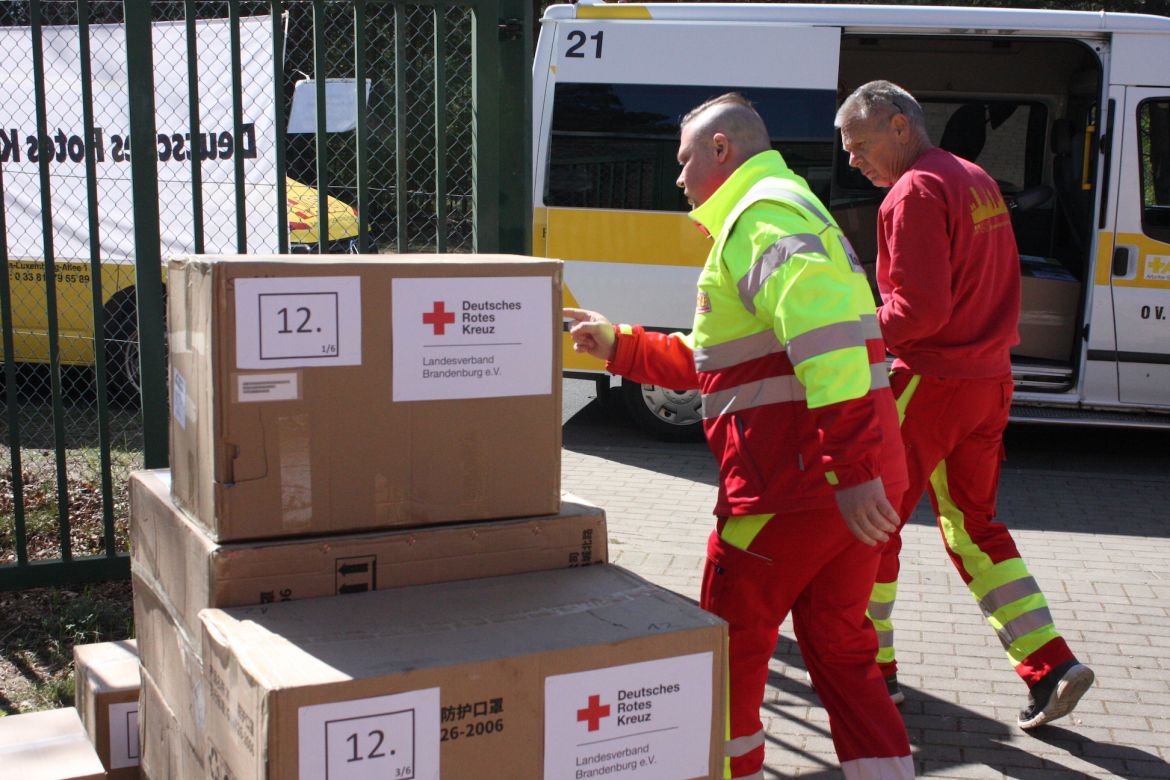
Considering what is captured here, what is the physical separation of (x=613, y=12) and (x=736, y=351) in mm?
5297

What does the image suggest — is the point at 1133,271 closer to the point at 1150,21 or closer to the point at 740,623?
the point at 1150,21

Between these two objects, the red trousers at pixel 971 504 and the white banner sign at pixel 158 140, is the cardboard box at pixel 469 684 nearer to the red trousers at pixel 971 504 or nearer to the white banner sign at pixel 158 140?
the red trousers at pixel 971 504

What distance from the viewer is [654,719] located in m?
2.24

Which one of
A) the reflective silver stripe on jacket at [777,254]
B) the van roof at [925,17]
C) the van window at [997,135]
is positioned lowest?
the reflective silver stripe on jacket at [777,254]

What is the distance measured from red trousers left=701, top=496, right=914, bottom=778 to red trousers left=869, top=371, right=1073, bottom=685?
80 cm

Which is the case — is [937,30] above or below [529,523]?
above

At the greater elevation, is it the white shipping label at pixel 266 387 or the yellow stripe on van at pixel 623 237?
the yellow stripe on van at pixel 623 237

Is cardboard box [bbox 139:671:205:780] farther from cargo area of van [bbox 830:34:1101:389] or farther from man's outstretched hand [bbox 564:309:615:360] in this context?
cargo area of van [bbox 830:34:1101:389]

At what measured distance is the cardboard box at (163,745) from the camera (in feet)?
7.84

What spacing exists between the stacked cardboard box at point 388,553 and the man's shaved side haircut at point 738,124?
2.26ft

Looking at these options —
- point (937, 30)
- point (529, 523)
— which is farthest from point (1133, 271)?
point (529, 523)

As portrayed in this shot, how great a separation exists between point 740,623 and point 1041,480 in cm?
529

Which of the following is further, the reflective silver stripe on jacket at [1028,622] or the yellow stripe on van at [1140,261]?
the yellow stripe on van at [1140,261]

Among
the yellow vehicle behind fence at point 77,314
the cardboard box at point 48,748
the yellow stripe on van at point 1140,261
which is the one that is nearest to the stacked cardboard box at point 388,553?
the cardboard box at point 48,748
